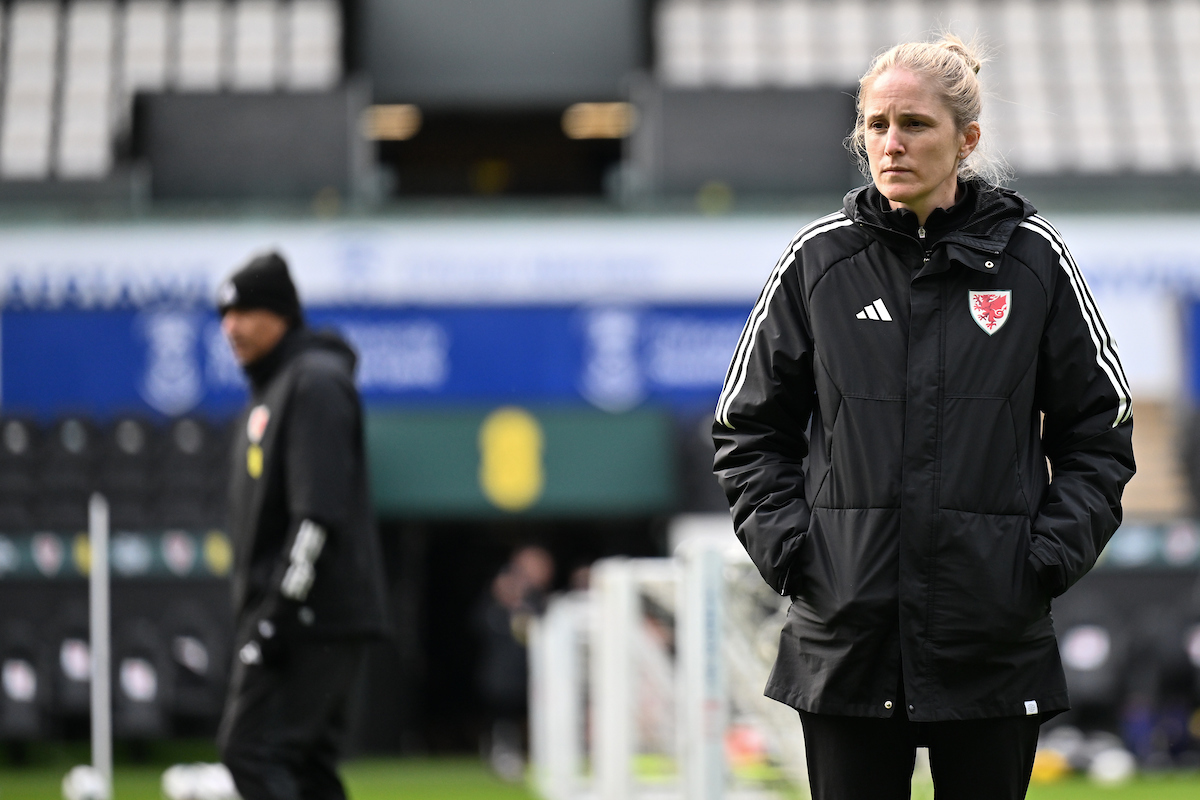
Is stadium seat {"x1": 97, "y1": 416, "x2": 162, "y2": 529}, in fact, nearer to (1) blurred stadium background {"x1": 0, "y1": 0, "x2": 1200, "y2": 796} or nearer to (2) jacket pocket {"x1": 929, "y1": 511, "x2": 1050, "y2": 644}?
(1) blurred stadium background {"x1": 0, "y1": 0, "x2": 1200, "y2": 796}

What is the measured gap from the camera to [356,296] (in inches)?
631

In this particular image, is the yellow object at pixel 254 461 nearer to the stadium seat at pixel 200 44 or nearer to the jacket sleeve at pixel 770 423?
the jacket sleeve at pixel 770 423

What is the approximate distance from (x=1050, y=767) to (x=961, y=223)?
1046cm

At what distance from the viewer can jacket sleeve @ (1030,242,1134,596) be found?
3.28 m

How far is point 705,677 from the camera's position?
6.23 metres

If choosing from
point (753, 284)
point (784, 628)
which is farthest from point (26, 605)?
point (784, 628)

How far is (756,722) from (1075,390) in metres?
4.19

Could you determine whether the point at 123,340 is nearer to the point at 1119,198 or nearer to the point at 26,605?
the point at 26,605

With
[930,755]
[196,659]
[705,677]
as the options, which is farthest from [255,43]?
[930,755]

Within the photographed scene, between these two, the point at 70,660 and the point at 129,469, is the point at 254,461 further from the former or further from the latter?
the point at 129,469

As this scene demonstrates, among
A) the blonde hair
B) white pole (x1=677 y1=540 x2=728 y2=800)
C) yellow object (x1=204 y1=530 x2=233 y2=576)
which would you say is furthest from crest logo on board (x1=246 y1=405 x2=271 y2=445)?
yellow object (x1=204 y1=530 x2=233 y2=576)

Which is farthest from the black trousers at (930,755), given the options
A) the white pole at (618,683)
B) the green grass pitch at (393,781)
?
the green grass pitch at (393,781)

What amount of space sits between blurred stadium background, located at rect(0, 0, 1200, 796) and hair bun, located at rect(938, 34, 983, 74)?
11.0 meters

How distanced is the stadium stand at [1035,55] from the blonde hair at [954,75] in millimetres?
15742
